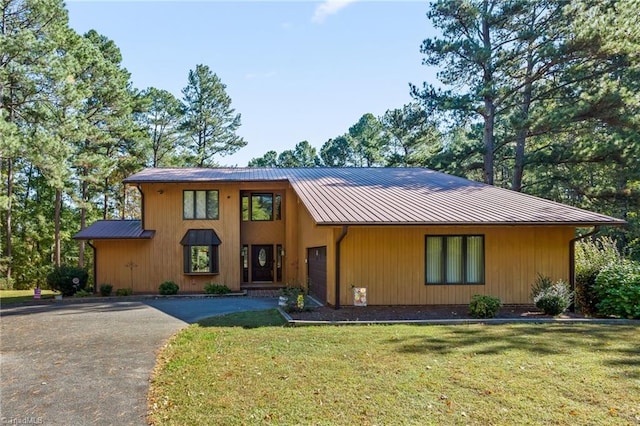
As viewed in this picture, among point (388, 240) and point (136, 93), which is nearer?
point (388, 240)

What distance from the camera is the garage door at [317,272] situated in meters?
13.3

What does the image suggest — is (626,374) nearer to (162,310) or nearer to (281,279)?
(162,310)

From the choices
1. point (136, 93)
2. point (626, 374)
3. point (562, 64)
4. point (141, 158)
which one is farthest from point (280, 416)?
point (136, 93)

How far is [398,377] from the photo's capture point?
578 cm

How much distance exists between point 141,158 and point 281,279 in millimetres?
17803

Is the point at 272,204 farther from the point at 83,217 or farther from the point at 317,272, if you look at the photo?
the point at 83,217

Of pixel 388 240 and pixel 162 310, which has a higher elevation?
pixel 388 240

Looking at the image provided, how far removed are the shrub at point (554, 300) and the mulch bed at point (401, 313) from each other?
0.19 meters

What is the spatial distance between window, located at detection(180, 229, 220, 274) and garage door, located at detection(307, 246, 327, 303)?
4.33 metres

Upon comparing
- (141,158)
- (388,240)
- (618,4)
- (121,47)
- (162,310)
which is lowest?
(162,310)

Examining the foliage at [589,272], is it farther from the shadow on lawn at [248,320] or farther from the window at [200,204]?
the window at [200,204]

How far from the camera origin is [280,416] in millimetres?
4609

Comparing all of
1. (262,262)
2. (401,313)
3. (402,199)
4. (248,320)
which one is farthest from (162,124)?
(401,313)

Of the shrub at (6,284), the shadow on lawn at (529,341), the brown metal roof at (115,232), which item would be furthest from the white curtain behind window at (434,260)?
the shrub at (6,284)
